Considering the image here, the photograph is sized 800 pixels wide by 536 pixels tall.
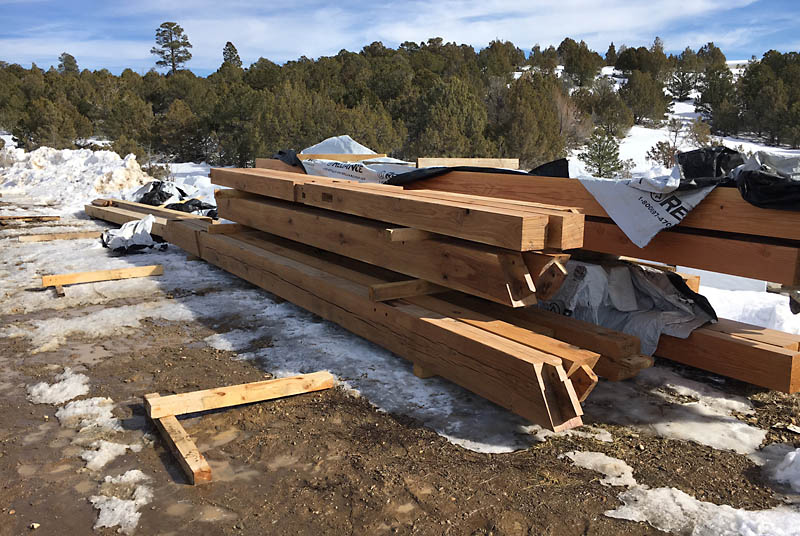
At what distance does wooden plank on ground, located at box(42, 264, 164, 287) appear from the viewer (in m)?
5.68

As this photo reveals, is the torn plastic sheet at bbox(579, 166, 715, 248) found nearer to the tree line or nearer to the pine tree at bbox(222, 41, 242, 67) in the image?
→ the tree line

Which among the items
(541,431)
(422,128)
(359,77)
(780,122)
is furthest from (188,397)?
(780,122)

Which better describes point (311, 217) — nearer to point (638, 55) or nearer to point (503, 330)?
point (503, 330)

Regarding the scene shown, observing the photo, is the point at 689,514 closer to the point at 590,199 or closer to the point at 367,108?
the point at 590,199

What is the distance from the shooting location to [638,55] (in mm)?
50438

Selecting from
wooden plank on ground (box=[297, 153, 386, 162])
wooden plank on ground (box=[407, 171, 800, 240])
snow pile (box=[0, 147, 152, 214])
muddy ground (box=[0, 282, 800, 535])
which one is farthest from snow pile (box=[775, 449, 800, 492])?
snow pile (box=[0, 147, 152, 214])

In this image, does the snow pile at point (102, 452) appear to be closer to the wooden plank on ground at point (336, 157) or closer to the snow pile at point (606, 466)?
the snow pile at point (606, 466)

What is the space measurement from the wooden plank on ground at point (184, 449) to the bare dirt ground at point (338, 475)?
0.18 feet

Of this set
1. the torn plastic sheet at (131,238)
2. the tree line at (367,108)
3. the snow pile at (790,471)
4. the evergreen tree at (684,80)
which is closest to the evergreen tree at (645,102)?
the tree line at (367,108)

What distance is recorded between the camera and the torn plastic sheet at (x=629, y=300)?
3.94m

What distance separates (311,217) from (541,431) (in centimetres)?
276

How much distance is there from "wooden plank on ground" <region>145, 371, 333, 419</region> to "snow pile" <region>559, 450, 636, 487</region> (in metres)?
1.40

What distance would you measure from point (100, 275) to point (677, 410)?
5066 mm

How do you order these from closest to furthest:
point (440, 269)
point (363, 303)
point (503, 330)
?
point (503, 330)
point (440, 269)
point (363, 303)
